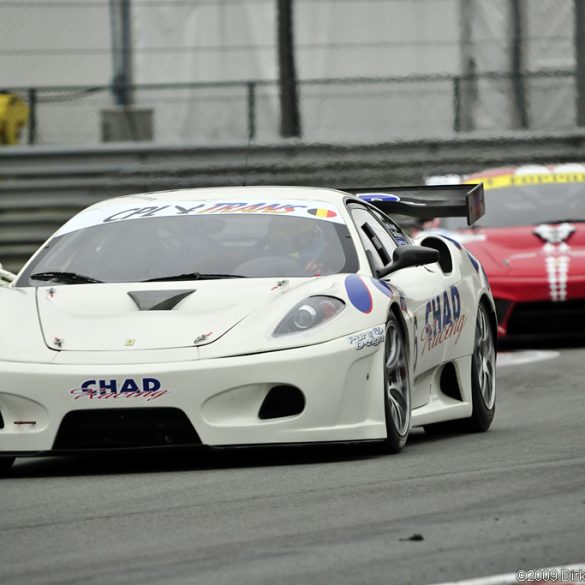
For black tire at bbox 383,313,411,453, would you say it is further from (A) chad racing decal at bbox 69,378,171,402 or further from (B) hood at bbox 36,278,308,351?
(A) chad racing decal at bbox 69,378,171,402

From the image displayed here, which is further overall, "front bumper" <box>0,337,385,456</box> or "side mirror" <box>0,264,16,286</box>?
"side mirror" <box>0,264,16,286</box>

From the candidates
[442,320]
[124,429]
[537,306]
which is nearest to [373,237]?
[442,320]

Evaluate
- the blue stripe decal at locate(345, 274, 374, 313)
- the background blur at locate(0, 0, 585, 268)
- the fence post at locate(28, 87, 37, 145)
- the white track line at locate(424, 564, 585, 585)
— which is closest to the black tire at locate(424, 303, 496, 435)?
the blue stripe decal at locate(345, 274, 374, 313)

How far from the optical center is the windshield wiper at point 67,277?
753 centimetres

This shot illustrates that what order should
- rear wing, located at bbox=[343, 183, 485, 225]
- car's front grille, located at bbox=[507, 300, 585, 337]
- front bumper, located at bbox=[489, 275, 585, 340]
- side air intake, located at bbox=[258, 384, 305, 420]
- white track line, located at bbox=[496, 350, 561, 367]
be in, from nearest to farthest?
side air intake, located at bbox=[258, 384, 305, 420] < rear wing, located at bbox=[343, 183, 485, 225] < white track line, located at bbox=[496, 350, 561, 367] < front bumper, located at bbox=[489, 275, 585, 340] < car's front grille, located at bbox=[507, 300, 585, 337]

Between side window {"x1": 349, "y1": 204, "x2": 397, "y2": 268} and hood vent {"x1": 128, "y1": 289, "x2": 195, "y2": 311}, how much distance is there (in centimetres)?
99

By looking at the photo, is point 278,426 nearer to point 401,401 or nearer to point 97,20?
point 401,401

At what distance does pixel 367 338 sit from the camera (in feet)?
22.5

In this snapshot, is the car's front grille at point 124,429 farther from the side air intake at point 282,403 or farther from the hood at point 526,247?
the hood at point 526,247

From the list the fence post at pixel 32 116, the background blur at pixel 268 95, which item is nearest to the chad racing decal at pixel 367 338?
the background blur at pixel 268 95

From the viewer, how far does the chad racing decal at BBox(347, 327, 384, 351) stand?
6.80 metres

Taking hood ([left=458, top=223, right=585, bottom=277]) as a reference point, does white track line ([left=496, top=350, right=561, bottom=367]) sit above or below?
below

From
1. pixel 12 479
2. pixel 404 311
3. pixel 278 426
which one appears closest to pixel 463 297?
pixel 404 311

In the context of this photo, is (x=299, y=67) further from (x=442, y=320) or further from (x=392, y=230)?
(x=442, y=320)
